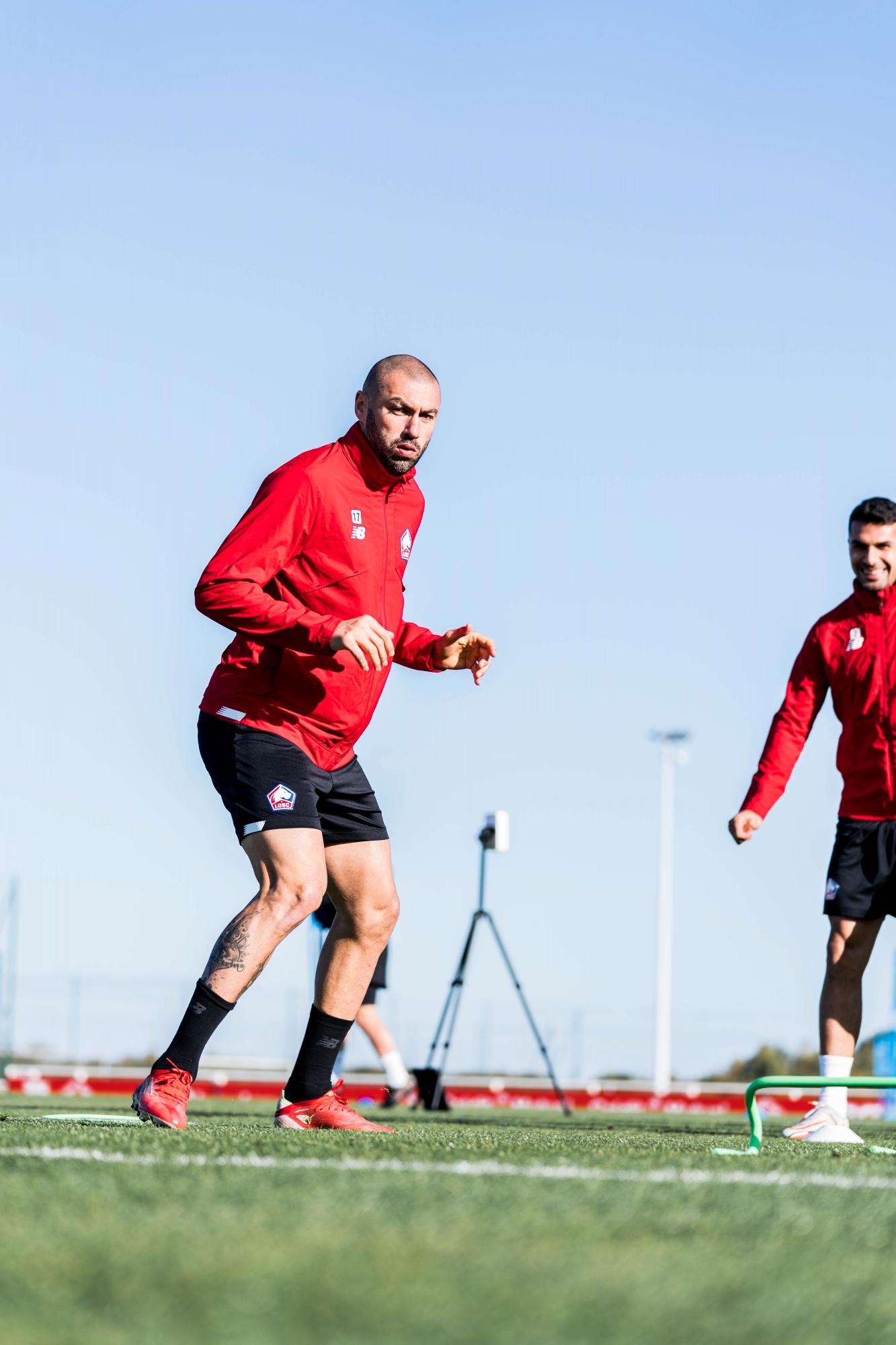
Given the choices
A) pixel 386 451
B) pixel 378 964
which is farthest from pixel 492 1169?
pixel 378 964

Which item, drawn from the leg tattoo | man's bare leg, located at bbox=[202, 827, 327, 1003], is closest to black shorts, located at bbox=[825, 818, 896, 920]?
man's bare leg, located at bbox=[202, 827, 327, 1003]

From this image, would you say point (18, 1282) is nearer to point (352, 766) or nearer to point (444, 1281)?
point (444, 1281)

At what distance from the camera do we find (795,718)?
637cm

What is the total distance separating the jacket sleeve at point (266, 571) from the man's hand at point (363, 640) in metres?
0.08

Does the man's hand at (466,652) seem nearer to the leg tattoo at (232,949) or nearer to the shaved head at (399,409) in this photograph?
the shaved head at (399,409)

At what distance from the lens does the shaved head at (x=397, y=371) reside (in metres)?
5.14

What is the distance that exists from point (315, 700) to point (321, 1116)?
132 cm

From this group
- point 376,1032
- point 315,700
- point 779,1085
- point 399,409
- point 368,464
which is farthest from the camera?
point 376,1032

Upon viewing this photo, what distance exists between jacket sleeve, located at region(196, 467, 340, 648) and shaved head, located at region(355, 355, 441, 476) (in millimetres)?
323

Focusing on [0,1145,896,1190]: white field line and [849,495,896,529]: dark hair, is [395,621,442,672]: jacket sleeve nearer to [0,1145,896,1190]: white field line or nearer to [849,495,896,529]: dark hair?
[849,495,896,529]: dark hair

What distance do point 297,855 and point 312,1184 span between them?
2149 millimetres

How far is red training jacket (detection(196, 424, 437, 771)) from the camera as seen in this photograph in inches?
188

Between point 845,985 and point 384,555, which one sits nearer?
point 384,555

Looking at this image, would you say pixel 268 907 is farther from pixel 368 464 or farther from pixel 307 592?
pixel 368 464
